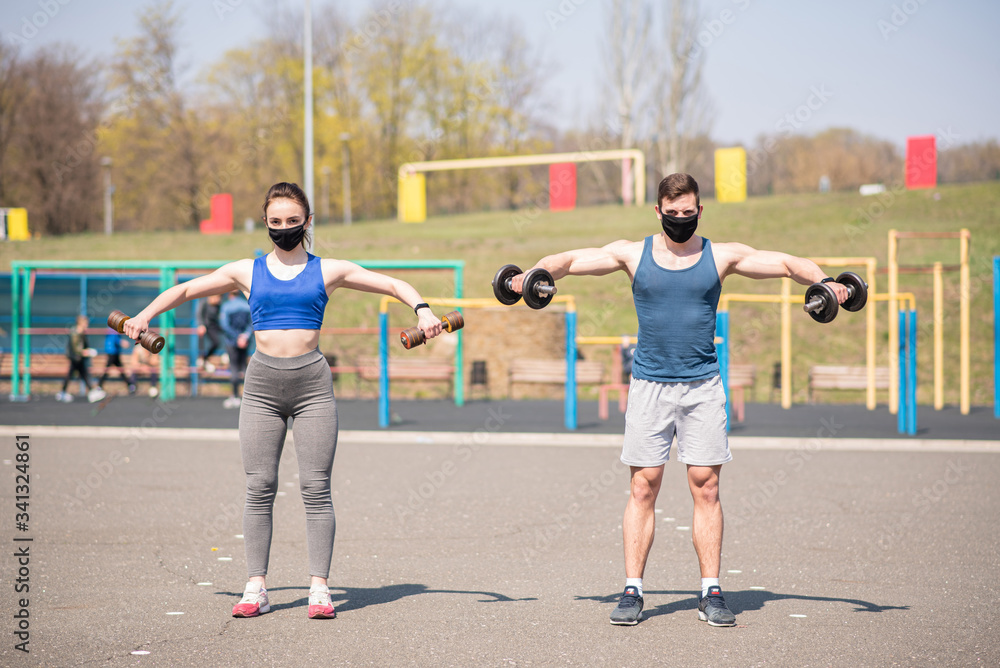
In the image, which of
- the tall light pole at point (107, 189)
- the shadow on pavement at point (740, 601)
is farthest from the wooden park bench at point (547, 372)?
the tall light pole at point (107, 189)

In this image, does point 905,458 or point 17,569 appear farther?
point 905,458

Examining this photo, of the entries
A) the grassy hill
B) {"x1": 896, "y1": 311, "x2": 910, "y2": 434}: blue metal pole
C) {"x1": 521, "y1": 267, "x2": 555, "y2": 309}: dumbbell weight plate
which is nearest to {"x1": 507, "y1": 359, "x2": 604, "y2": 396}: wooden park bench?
the grassy hill

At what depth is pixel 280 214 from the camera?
4461 mm

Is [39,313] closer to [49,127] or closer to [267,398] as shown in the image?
[267,398]

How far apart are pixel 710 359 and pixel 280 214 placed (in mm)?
2047

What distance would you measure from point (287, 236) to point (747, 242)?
81.0ft

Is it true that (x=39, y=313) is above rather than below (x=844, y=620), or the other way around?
above

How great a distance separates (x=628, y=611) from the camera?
14.1 feet

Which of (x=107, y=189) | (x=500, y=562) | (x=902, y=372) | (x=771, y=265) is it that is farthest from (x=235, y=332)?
(x=107, y=189)

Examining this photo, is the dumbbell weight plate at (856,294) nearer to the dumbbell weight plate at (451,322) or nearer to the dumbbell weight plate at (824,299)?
the dumbbell weight plate at (824,299)

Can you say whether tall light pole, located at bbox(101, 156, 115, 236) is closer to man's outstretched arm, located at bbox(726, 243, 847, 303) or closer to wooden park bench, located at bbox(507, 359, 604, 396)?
wooden park bench, located at bbox(507, 359, 604, 396)

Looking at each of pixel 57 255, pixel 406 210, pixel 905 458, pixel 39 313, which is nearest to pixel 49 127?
pixel 57 255

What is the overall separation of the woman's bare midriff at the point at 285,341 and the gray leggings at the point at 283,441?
3 cm

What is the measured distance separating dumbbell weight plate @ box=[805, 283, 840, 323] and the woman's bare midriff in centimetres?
219
